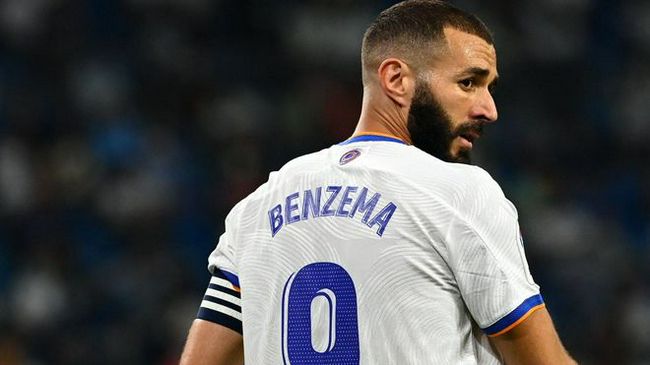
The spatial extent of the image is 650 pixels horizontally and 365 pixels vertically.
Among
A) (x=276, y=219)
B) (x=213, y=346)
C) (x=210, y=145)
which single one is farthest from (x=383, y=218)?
(x=210, y=145)

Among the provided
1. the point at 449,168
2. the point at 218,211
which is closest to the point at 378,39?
the point at 449,168

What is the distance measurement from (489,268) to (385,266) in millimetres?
221

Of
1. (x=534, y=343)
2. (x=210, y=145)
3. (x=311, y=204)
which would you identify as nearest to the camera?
(x=534, y=343)

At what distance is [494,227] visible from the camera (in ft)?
8.05

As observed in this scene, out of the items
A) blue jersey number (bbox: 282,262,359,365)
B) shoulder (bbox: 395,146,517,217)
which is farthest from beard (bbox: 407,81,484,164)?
blue jersey number (bbox: 282,262,359,365)

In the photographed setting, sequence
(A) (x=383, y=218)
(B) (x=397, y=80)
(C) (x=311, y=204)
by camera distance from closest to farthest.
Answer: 1. (A) (x=383, y=218)
2. (C) (x=311, y=204)
3. (B) (x=397, y=80)

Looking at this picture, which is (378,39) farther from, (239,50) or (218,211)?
(239,50)

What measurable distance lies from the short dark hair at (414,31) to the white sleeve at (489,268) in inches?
17.2

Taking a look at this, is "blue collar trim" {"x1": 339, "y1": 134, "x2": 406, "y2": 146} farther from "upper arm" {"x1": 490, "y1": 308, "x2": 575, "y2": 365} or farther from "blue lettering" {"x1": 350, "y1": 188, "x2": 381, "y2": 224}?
"upper arm" {"x1": 490, "y1": 308, "x2": 575, "y2": 365}

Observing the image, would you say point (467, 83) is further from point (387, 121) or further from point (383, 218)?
point (383, 218)

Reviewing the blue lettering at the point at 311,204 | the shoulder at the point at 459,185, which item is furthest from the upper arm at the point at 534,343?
the blue lettering at the point at 311,204

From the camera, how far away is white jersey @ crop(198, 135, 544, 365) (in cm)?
245

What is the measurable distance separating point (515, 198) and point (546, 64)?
4.44 ft

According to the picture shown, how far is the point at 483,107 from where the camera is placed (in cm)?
273
